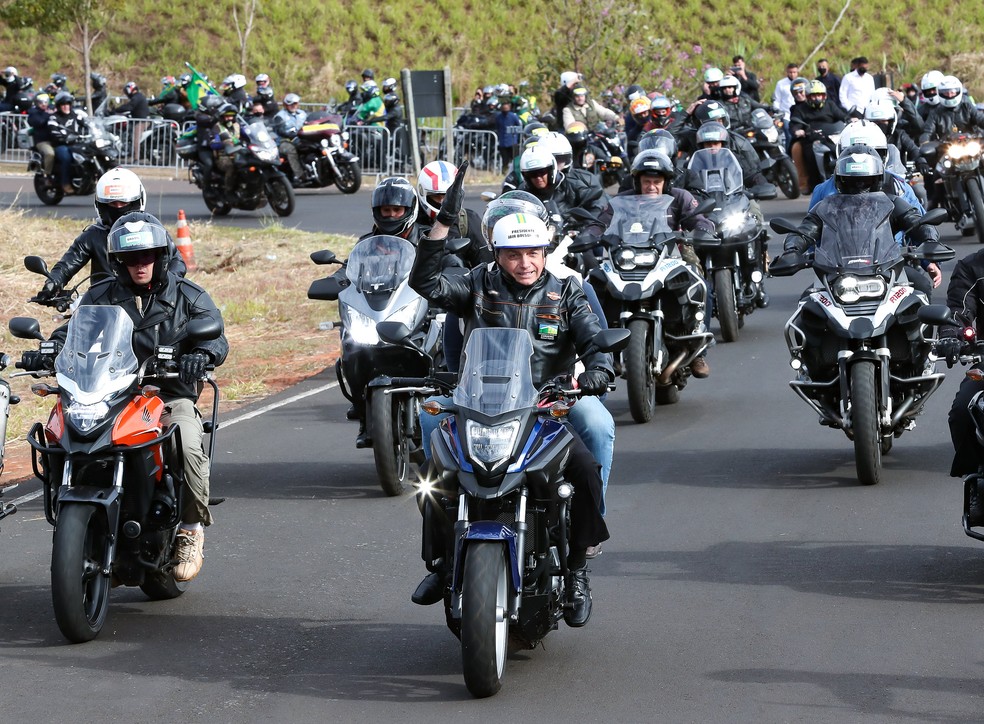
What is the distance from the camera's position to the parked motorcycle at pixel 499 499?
6.48 metres

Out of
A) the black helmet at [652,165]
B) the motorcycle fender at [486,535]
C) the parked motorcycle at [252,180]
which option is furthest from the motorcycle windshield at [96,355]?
the parked motorcycle at [252,180]

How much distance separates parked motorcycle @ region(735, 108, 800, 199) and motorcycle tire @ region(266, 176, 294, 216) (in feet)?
23.3

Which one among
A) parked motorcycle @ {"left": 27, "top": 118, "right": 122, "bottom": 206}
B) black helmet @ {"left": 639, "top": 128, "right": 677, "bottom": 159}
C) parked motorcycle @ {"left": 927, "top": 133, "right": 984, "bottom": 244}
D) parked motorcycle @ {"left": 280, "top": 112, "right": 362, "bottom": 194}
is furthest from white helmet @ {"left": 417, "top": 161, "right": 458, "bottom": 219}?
parked motorcycle @ {"left": 27, "top": 118, "right": 122, "bottom": 206}

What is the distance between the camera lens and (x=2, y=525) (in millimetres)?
10008

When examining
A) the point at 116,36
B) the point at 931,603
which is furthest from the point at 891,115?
the point at 116,36

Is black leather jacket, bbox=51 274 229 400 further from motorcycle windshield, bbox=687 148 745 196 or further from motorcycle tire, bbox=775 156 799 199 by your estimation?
motorcycle tire, bbox=775 156 799 199

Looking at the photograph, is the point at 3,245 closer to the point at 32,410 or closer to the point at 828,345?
the point at 32,410

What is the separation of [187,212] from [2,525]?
1917cm

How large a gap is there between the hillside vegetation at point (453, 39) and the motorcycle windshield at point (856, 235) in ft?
127

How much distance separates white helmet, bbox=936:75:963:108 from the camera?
940 inches

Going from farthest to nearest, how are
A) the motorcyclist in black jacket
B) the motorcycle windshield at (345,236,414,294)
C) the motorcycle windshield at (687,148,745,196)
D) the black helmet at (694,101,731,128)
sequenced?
the black helmet at (694,101,731,128), the motorcycle windshield at (687,148,745,196), the motorcyclist in black jacket, the motorcycle windshield at (345,236,414,294)

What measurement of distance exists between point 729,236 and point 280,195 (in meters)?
13.1

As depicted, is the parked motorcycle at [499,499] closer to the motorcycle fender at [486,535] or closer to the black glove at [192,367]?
the motorcycle fender at [486,535]

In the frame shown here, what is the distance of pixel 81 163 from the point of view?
29766 millimetres
